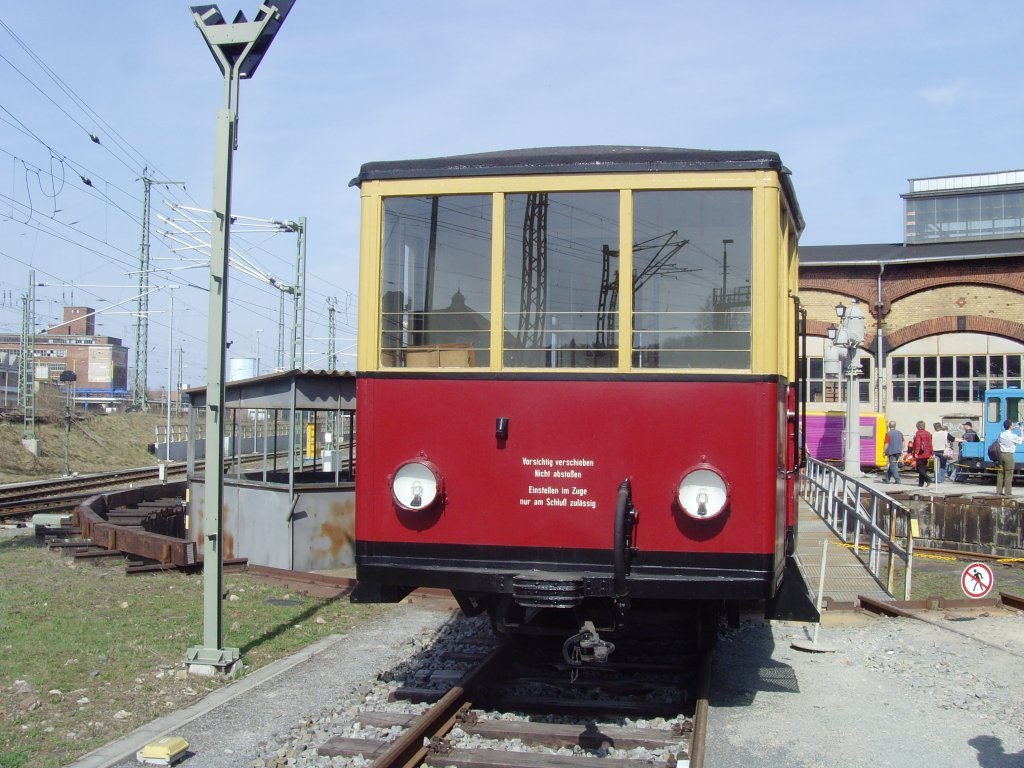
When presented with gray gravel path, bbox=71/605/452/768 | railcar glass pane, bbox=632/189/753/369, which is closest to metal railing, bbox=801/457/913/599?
gray gravel path, bbox=71/605/452/768

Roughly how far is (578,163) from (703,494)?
1.92 metres

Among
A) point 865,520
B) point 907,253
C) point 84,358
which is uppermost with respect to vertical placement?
point 907,253

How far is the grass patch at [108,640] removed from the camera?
572 cm

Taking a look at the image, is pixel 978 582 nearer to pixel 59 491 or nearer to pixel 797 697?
pixel 797 697

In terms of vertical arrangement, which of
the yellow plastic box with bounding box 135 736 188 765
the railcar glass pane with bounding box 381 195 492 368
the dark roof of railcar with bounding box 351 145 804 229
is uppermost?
the dark roof of railcar with bounding box 351 145 804 229

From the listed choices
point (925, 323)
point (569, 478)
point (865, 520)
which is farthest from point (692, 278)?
point (925, 323)

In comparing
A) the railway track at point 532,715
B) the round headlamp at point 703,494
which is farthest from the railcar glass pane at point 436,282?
the railway track at point 532,715

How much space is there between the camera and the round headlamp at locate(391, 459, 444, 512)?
541 centimetres

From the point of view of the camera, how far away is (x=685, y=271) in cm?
530

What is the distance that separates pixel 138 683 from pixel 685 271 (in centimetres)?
456

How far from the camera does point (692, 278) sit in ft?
17.4

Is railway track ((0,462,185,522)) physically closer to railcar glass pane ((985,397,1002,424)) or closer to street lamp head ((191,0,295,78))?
street lamp head ((191,0,295,78))

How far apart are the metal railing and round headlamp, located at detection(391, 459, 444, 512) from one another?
6664mm

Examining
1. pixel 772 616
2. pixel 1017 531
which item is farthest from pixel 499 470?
pixel 1017 531
